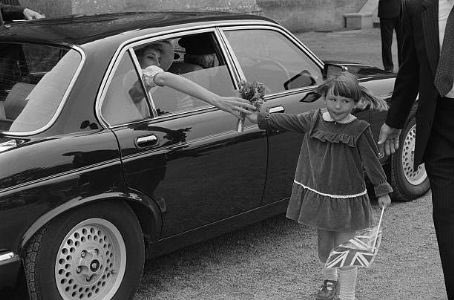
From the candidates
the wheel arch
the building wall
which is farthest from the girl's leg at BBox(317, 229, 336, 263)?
the building wall

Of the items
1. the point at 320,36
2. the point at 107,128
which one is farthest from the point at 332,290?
the point at 320,36

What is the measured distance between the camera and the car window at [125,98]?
3832 mm

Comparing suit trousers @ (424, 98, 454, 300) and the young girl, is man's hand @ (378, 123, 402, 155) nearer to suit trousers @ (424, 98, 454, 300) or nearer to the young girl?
the young girl

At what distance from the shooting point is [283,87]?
4875mm

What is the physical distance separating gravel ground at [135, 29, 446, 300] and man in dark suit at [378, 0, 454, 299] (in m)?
0.73

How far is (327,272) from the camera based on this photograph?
4051 millimetres

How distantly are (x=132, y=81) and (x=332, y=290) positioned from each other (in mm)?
1613

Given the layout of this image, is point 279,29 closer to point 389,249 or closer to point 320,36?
point 389,249

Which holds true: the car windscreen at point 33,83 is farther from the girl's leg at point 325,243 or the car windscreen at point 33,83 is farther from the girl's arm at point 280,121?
the girl's leg at point 325,243

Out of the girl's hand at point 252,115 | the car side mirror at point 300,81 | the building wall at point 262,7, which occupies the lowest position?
the building wall at point 262,7

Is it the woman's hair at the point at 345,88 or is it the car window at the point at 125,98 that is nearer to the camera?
the woman's hair at the point at 345,88

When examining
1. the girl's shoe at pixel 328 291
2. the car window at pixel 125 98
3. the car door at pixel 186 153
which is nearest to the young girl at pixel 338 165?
the girl's shoe at pixel 328 291

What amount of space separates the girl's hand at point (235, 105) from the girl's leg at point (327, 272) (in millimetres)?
793

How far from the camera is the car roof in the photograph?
4023mm
